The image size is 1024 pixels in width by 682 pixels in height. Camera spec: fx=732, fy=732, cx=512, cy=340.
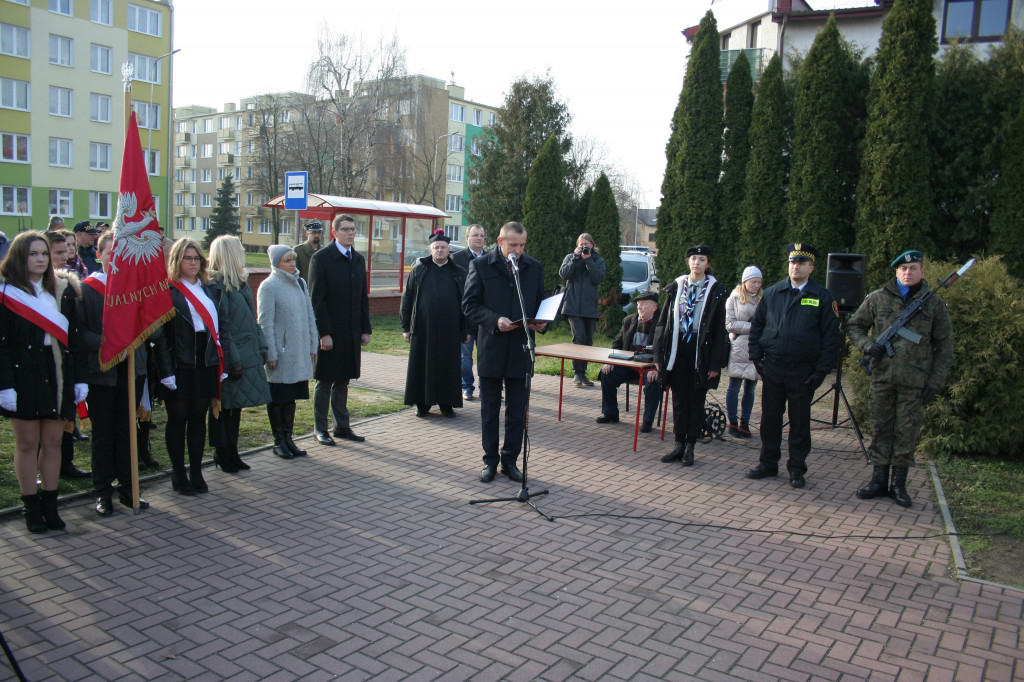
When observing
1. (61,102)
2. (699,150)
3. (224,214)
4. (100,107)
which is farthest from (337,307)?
(224,214)

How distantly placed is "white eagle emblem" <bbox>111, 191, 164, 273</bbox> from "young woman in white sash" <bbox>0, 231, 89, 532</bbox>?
454 millimetres

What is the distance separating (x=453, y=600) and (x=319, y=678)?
991 millimetres

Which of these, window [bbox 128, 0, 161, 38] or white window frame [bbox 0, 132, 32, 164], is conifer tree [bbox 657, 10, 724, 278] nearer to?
white window frame [bbox 0, 132, 32, 164]

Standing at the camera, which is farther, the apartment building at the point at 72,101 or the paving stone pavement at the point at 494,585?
the apartment building at the point at 72,101

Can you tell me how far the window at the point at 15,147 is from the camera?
130ft

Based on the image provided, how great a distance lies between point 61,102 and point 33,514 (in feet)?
149

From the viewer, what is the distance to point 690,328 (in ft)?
23.4

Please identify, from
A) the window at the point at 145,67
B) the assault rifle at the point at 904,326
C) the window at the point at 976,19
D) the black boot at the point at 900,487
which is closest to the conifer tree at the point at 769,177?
the assault rifle at the point at 904,326

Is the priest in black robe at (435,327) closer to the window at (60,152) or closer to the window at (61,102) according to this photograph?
the window at (60,152)

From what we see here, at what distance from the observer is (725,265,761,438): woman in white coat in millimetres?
8383

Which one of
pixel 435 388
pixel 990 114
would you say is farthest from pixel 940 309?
pixel 990 114

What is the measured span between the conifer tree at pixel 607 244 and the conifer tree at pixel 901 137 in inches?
238

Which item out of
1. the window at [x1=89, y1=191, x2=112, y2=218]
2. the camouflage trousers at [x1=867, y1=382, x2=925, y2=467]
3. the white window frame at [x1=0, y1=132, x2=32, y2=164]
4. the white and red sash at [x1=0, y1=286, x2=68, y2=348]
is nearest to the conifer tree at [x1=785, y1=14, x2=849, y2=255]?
the camouflage trousers at [x1=867, y1=382, x2=925, y2=467]

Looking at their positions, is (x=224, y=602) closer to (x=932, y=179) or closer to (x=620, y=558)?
(x=620, y=558)
